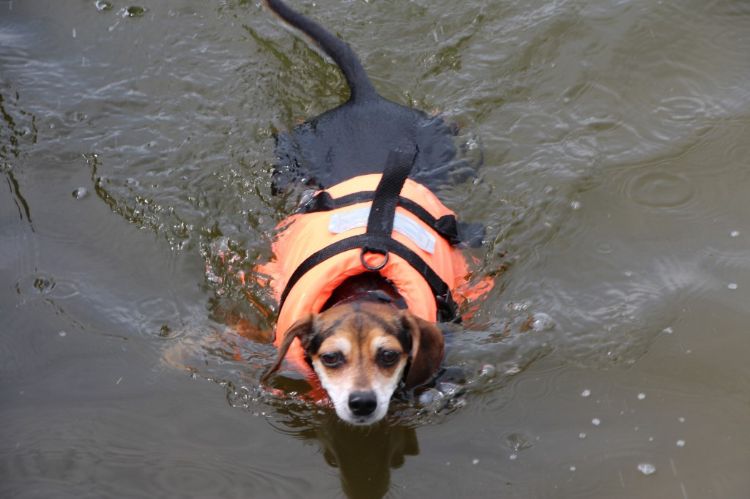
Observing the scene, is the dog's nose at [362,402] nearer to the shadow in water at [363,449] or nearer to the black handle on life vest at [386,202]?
the shadow in water at [363,449]

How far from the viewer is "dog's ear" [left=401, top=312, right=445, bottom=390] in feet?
14.5

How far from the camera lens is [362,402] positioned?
417 cm

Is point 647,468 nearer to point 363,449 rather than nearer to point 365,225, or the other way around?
point 363,449

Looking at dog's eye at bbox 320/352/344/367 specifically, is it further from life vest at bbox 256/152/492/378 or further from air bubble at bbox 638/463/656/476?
air bubble at bbox 638/463/656/476

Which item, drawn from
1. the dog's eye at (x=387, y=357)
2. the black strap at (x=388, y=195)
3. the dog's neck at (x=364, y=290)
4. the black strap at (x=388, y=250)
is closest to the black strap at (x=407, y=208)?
the black strap at (x=388, y=195)

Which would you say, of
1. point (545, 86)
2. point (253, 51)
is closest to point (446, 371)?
point (545, 86)

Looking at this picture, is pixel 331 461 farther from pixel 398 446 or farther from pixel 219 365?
pixel 219 365

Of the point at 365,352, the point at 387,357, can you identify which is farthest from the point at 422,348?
the point at 365,352

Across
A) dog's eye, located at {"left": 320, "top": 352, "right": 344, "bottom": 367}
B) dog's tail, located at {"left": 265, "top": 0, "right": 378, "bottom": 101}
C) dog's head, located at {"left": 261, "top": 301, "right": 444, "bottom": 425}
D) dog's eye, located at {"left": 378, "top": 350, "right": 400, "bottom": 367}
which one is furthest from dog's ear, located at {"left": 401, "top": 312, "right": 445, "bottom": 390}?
dog's tail, located at {"left": 265, "top": 0, "right": 378, "bottom": 101}

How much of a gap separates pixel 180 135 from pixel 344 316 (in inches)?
95.4

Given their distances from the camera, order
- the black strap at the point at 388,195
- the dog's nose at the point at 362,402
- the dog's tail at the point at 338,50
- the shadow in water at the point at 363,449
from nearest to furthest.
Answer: the dog's nose at the point at 362,402 < the shadow in water at the point at 363,449 < the black strap at the point at 388,195 < the dog's tail at the point at 338,50

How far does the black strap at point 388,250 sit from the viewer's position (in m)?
4.71

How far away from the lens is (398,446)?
4492 millimetres

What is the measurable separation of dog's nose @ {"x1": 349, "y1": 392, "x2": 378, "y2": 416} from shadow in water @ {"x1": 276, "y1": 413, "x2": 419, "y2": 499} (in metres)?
0.35
